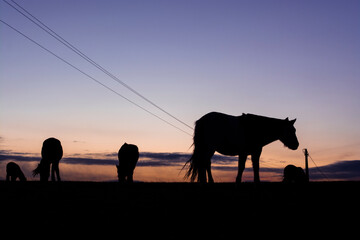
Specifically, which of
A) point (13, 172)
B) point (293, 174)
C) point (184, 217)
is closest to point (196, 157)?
point (184, 217)

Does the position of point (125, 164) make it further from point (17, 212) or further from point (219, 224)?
point (219, 224)

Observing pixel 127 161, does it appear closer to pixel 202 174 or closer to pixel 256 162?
pixel 202 174

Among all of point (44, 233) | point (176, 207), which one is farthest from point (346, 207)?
point (44, 233)

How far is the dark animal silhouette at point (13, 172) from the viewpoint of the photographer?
98.3 ft

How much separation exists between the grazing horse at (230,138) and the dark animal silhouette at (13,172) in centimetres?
2110

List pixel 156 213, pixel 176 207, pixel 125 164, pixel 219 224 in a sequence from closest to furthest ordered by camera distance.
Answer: pixel 219 224 < pixel 156 213 < pixel 176 207 < pixel 125 164

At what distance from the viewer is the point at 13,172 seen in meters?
30.1

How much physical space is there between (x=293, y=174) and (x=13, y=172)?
21.0 meters

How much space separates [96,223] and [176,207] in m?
2.06

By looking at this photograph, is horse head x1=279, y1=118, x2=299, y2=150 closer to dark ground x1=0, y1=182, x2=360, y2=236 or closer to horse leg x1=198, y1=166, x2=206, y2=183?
horse leg x1=198, y1=166, x2=206, y2=183

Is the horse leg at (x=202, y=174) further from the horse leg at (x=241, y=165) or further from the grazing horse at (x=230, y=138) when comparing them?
the horse leg at (x=241, y=165)

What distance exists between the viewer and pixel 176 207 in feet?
23.5

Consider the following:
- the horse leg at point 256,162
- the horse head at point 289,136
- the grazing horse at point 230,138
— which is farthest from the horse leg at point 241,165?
the horse head at point 289,136

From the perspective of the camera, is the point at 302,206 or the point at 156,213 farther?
the point at 302,206
